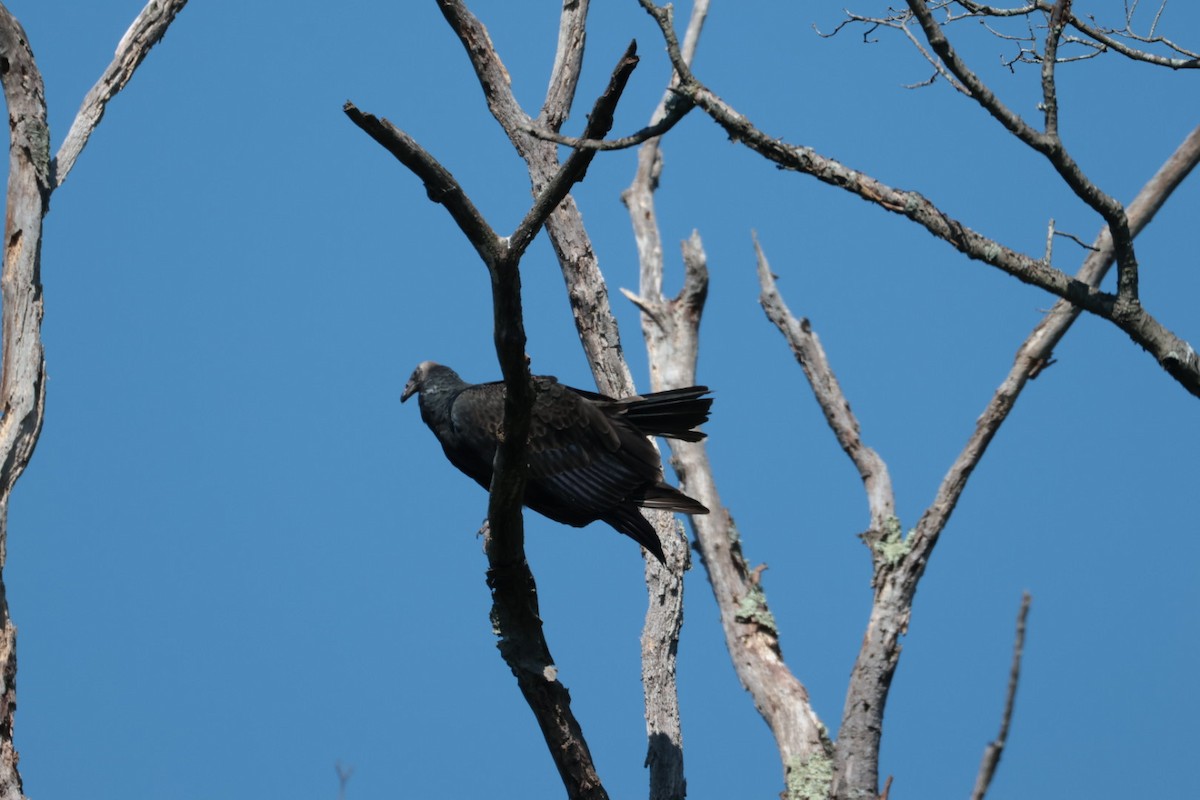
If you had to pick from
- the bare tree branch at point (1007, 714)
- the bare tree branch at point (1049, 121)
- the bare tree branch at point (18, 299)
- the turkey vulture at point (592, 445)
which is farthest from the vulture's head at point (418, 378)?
the bare tree branch at point (1007, 714)

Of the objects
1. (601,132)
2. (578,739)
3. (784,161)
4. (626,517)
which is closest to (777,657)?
(626,517)

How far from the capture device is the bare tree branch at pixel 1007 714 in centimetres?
164

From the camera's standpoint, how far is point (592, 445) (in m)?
4.62

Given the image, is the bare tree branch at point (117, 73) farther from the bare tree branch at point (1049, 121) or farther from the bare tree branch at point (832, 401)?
the bare tree branch at point (1049, 121)

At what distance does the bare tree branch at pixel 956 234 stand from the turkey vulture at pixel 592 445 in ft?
4.26

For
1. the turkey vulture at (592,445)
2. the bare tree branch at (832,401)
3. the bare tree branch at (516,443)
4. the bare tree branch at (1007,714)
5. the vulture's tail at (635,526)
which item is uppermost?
the bare tree branch at (832,401)

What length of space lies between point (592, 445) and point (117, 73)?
2.67m

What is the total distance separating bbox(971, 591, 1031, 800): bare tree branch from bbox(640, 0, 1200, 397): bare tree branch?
1.96 meters

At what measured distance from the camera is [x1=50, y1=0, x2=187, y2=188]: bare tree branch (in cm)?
528

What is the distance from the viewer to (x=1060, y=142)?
3.24m

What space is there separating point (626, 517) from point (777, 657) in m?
1.98

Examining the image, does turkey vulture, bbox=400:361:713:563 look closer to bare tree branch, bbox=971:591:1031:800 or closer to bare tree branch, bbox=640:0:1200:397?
bare tree branch, bbox=640:0:1200:397

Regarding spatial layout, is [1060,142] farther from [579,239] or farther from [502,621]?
[579,239]

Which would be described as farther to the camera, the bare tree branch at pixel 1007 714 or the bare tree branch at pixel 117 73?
the bare tree branch at pixel 117 73
